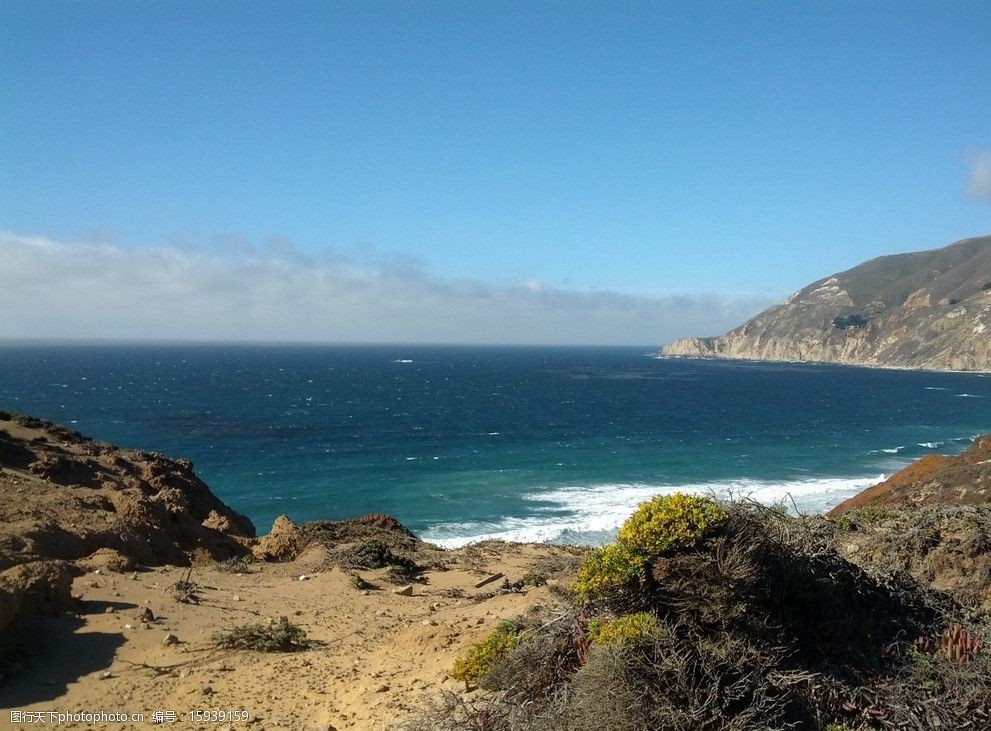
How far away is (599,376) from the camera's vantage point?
13462 cm

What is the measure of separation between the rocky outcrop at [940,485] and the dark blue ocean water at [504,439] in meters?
5.97

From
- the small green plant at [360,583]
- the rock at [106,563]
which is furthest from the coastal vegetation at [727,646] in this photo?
the rock at [106,563]

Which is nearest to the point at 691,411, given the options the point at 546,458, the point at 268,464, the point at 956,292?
the point at 546,458

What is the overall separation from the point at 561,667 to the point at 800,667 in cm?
231

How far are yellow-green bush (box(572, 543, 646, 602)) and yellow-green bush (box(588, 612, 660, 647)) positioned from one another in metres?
0.32

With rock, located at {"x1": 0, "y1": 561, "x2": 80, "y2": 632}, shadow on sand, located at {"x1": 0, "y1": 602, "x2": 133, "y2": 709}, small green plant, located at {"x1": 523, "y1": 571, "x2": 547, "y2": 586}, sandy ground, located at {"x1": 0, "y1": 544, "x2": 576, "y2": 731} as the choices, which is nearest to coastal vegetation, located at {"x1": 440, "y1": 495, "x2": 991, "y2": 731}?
sandy ground, located at {"x1": 0, "y1": 544, "x2": 576, "y2": 731}

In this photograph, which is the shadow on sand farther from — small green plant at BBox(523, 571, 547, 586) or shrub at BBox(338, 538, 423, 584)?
small green plant at BBox(523, 571, 547, 586)

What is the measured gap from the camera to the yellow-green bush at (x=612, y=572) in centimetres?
659

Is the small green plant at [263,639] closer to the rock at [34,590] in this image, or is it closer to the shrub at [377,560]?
the rock at [34,590]

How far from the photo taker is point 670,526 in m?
6.62

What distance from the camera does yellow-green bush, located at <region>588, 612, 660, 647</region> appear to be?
6063mm

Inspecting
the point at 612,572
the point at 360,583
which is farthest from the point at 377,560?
the point at 612,572

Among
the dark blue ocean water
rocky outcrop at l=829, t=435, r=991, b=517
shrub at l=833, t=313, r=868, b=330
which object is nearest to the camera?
rocky outcrop at l=829, t=435, r=991, b=517

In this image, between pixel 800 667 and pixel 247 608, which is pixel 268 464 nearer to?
pixel 247 608
